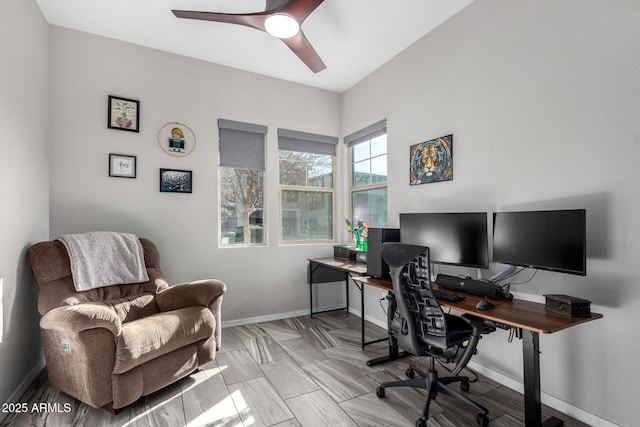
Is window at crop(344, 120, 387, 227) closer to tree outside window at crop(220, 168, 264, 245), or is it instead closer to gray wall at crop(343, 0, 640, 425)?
gray wall at crop(343, 0, 640, 425)

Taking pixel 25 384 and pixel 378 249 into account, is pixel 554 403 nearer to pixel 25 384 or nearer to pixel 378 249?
pixel 378 249

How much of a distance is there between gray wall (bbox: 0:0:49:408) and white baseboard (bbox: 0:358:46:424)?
18 millimetres

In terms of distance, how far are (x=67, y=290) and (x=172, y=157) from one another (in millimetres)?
1502

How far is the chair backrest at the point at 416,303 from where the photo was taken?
1.81 m

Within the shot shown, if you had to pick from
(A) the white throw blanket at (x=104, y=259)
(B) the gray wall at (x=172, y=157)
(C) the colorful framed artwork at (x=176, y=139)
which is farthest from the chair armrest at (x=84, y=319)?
(C) the colorful framed artwork at (x=176, y=139)

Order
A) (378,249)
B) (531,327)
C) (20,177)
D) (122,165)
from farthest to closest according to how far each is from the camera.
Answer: (122,165)
(378,249)
(20,177)
(531,327)

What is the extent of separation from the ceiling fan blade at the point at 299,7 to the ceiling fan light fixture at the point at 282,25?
4 cm

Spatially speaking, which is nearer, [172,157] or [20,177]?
[20,177]

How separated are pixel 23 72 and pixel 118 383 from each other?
2.21 m

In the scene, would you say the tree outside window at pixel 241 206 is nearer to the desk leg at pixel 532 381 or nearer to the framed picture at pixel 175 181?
the framed picture at pixel 175 181

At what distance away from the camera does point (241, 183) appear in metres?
3.63

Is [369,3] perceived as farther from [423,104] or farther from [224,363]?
[224,363]

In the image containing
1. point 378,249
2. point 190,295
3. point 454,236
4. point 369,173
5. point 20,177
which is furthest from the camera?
point 369,173

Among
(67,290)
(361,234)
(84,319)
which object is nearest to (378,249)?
(361,234)
